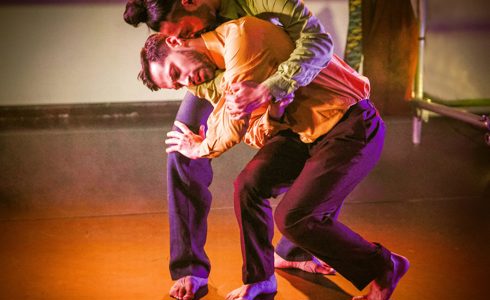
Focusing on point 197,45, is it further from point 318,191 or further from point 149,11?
point 318,191

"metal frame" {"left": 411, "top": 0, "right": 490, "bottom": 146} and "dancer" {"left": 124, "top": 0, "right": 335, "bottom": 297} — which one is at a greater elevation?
"dancer" {"left": 124, "top": 0, "right": 335, "bottom": 297}

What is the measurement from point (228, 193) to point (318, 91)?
1708 mm

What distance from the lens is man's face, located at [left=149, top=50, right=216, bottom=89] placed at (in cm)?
204

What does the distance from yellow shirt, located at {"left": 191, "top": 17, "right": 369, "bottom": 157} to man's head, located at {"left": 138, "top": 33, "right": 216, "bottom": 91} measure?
0.15 ft

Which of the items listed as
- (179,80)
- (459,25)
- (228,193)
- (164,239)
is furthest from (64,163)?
(459,25)

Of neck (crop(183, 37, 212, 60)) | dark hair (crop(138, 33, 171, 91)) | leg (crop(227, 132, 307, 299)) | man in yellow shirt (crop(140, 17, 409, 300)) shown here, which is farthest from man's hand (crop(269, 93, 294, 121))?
dark hair (crop(138, 33, 171, 91))

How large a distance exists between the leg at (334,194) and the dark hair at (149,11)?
2.26 feet

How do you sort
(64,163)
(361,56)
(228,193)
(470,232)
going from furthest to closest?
(361,56), (64,163), (228,193), (470,232)

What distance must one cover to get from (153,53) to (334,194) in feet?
2.59

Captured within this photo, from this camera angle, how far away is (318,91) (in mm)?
2078

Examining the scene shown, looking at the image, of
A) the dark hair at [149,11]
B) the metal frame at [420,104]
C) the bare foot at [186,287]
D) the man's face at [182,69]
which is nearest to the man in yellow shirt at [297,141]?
the man's face at [182,69]

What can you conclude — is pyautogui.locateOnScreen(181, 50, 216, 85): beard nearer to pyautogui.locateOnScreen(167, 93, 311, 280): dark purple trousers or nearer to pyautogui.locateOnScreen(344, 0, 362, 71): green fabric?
pyautogui.locateOnScreen(167, 93, 311, 280): dark purple trousers

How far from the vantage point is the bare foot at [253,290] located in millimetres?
2250

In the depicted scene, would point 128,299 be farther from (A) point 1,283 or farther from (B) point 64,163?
(B) point 64,163
